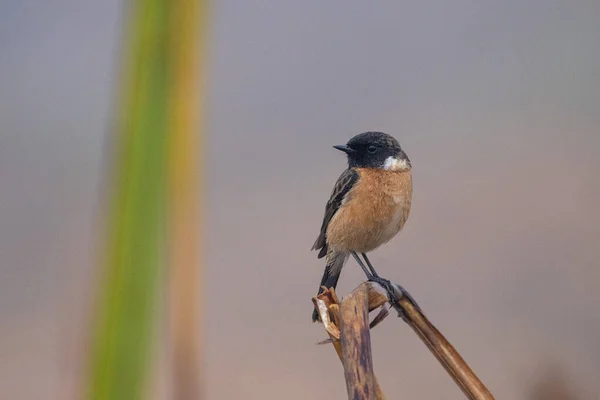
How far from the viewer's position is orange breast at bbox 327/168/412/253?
4.42 ft

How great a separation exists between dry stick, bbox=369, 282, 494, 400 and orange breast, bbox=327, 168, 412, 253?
584mm

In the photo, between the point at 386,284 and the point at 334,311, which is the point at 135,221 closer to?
the point at 334,311

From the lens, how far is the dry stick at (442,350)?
63 cm

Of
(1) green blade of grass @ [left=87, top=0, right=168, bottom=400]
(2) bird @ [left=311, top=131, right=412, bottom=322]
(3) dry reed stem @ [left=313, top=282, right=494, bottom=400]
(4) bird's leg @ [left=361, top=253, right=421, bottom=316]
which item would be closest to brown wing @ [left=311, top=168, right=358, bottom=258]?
(2) bird @ [left=311, top=131, right=412, bottom=322]

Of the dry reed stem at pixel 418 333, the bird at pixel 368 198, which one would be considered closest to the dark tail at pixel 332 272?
the bird at pixel 368 198

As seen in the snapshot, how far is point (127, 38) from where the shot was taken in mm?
182

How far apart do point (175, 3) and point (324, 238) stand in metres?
1.33

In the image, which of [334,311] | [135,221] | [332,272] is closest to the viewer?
[135,221]

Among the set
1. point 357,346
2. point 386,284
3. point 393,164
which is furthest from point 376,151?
point 357,346

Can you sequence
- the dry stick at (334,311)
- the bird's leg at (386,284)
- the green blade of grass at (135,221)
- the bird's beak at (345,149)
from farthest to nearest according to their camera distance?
1. the bird's beak at (345,149)
2. the bird's leg at (386,284)
3. the dry stick at (334,311)
4. the green blade of grass at (135,221)

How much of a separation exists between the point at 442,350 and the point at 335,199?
0.83 meters

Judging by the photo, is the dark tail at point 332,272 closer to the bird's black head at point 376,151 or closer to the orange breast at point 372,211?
the orange breast at point 372,211

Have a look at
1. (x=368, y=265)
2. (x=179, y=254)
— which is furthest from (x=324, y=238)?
(x=179, y=254)

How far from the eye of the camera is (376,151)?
1400mm
